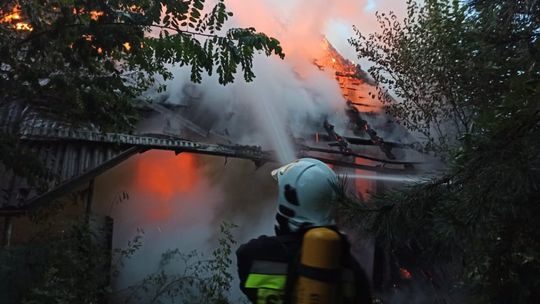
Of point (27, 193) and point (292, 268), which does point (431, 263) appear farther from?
point (27, 193)

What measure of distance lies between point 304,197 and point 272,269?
294 millimetres

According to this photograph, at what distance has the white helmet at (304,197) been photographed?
1.79m

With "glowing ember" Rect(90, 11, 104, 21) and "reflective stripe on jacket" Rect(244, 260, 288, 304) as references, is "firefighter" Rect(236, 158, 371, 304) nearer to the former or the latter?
"reflective stripe on jacket" Rect(244, 260, 288, 304)

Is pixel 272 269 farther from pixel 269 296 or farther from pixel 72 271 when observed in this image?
pixel 72 271

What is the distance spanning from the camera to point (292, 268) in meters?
1.63

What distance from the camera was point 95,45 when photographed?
4211mm

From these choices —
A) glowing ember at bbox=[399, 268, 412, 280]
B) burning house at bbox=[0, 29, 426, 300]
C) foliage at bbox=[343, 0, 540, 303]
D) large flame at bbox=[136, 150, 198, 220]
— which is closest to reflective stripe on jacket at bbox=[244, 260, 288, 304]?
foliage at bbox=[343, 0, 540, 303]

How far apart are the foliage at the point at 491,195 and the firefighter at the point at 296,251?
232 mm

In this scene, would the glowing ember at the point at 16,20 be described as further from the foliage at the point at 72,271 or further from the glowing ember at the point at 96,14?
the foliage at the point at 72,271

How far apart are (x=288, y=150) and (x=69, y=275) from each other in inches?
146

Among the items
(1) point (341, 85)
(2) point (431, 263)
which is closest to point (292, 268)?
(2) point (431, 263)

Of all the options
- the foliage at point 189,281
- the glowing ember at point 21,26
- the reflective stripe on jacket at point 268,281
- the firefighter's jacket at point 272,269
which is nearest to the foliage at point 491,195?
the firefighter's jacket at point 272,269

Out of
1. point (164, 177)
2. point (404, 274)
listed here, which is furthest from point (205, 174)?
point (404, 274)

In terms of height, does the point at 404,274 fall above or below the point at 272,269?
below
